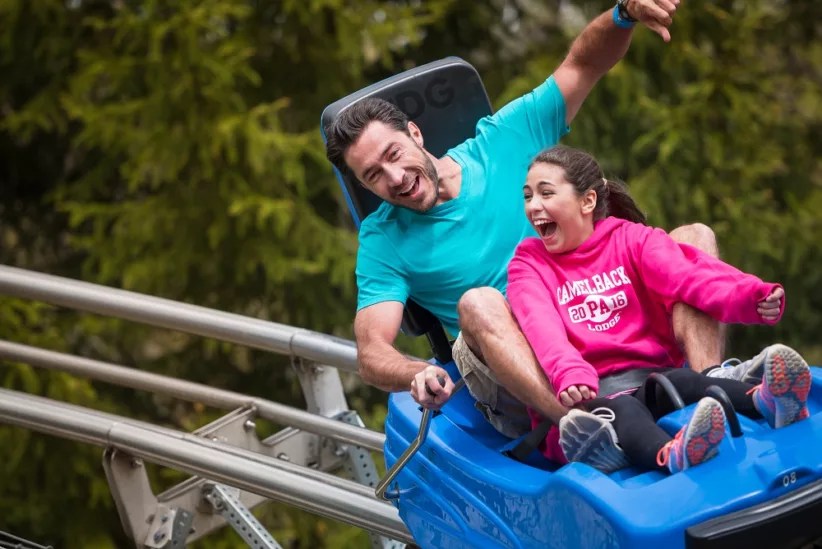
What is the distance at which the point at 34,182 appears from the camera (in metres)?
6.41

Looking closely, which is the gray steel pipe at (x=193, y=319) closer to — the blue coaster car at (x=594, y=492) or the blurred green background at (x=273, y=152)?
the blue coaster car at (x=594, y=492)

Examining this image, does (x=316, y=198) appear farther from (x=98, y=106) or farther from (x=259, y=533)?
(x=259, y=533)

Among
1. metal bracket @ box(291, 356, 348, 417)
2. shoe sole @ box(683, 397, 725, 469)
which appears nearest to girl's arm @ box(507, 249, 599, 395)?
shoe sole @ box(683, 397, 725, 469)

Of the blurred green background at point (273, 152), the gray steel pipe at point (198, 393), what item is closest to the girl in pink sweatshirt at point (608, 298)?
the gray steel pipe at point (198, 393)

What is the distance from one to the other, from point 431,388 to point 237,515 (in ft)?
3.69

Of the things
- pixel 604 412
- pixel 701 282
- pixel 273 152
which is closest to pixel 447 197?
pixel 701 282

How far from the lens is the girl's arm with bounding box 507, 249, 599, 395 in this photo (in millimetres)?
2158

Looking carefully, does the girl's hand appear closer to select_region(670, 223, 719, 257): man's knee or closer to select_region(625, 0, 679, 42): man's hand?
select_region(670, 223, 719, 257): man's knee

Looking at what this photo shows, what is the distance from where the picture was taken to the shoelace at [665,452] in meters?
2.00

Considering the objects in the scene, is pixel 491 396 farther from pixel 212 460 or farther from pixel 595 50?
pixel 595 50

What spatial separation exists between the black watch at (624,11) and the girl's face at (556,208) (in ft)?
1.87

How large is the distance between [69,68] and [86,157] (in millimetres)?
482

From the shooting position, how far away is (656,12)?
2.64 metres

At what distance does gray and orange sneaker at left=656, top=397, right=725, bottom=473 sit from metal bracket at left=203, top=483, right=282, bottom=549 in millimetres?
1293
